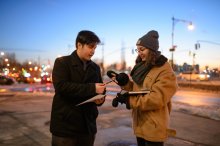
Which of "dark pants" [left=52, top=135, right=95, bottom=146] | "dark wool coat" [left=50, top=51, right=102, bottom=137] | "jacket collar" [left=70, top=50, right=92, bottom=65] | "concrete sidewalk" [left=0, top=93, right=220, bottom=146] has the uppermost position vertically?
"jacket collar" [left=70, top=50, right=92, bottom=65]

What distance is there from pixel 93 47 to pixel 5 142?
4.34 metres

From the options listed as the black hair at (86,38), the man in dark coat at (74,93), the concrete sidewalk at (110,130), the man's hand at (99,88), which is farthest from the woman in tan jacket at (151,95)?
the concrete sidewalk at (110,130)

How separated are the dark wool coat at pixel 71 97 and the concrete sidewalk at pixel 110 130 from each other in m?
3.52

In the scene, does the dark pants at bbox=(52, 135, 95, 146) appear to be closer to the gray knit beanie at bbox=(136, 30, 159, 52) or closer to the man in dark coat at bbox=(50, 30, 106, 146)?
the man in dark coat at bbox=(50, 30, 106, 146)

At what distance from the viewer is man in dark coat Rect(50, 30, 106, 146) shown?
118 inches

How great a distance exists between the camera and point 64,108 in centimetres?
306

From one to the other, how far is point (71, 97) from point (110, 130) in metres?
5.05

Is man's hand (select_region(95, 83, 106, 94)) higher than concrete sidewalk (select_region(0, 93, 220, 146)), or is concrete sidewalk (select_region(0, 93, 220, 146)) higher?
man's hand (select_region(95, 83, 106, 94))

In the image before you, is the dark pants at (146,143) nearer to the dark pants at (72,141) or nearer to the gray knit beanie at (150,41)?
the dark pants at (72,141)

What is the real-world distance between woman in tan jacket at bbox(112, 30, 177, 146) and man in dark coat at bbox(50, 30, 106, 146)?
15.4 inches

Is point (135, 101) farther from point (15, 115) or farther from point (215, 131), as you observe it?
point (15, 115)

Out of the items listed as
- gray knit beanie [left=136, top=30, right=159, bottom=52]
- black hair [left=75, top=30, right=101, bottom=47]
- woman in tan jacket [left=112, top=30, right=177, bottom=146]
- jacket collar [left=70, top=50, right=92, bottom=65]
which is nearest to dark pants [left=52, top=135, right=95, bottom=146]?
woman in tan jacket [left=112, top=30, right=177, bottom=146]

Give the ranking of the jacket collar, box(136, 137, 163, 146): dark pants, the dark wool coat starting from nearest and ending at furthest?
the dark wool coat < the jacket collar < box(136, 137, 163, 146): dark pants

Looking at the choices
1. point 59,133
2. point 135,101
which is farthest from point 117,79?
point 59,133
